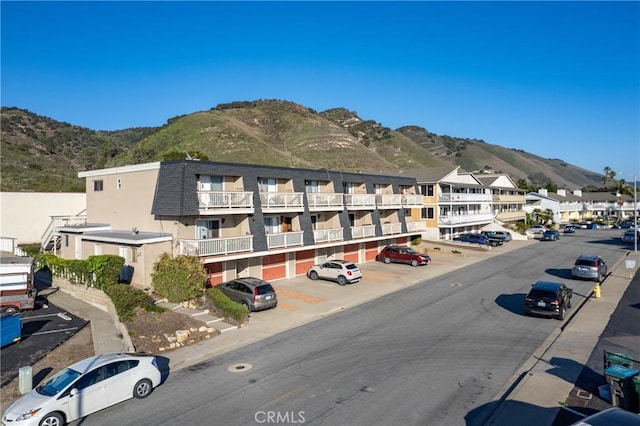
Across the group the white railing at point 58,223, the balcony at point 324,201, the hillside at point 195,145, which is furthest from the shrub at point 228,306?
the hillside at point 195,145

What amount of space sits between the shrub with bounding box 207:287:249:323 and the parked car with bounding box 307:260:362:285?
9141 mm

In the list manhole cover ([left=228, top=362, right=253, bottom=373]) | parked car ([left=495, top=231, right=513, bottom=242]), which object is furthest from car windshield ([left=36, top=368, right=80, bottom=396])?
parked car ([left=495, top=231, right=513, bottom=242])

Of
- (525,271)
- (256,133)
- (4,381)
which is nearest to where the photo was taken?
(4,381)

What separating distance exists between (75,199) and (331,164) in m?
54.1

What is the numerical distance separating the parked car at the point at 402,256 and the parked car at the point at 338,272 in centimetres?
871

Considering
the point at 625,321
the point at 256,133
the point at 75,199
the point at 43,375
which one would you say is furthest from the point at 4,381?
the point at 256,133

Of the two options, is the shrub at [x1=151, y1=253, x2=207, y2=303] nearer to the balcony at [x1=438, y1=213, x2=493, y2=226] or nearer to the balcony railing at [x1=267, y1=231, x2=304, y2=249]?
the balcony railing at [x1=267, y1=231, x2=304, y2=249]

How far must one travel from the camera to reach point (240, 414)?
36.1ft

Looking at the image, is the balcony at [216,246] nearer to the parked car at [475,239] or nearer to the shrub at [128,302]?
the shrub at [128,302]

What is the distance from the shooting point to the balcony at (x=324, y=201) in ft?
99.7

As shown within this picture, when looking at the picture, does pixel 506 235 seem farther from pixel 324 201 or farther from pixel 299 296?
pixel 299 296

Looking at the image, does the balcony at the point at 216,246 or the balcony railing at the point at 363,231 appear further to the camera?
the balcony railing at the point at 363,231

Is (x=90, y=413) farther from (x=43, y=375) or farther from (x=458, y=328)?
(x=458, y=328)

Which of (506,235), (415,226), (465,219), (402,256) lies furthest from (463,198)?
(402,256)
